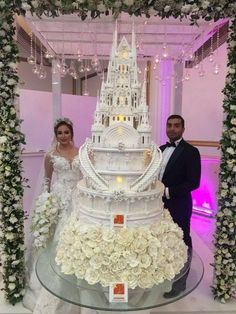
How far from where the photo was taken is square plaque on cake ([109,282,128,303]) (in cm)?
177

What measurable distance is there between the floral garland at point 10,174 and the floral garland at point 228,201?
6.23 ft

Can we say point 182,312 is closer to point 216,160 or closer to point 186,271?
point 186,271

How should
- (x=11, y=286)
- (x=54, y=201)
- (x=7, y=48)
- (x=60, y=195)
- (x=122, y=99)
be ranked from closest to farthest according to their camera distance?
(x=122, y=99) → (x=7, y=48) → (x=11, y=286) → (x=54, y=201) → (x=60, y=195)

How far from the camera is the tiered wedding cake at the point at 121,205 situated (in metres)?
1.87

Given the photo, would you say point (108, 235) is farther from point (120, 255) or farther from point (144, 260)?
point (144, 260)

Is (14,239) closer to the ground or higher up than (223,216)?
closer to the ground

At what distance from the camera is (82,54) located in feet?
16.4

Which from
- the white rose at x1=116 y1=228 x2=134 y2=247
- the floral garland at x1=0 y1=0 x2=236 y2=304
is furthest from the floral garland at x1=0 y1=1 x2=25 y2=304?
the white rose at x1=116 y1=228 x2=134 y2=247

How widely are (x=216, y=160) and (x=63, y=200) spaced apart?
3539 mm

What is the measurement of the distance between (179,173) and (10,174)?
5.22ft

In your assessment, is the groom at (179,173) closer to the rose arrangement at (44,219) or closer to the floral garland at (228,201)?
the floral garland at (228,201)

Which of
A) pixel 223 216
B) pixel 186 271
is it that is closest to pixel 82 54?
pixel 223 216

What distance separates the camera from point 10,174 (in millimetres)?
2693

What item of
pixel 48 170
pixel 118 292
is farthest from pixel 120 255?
pixel 48 170
